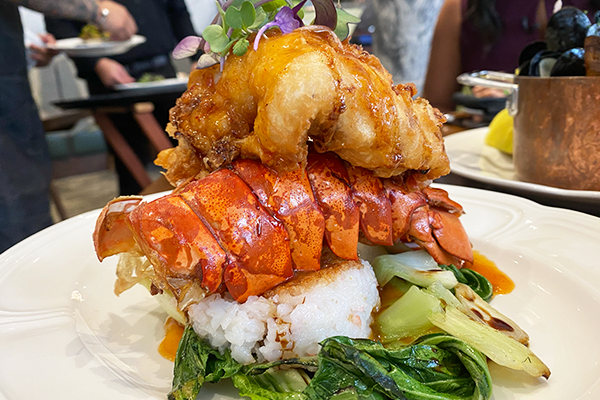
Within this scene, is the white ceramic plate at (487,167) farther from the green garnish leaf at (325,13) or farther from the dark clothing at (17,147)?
the dark clothing at (17,147)

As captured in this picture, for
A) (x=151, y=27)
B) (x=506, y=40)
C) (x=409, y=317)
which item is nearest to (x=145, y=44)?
(x=151, y=27)

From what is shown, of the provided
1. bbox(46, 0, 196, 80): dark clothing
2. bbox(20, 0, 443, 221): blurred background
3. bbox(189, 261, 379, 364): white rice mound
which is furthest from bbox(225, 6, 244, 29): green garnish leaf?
bbox(46, 0, 196, 80): dark clothing

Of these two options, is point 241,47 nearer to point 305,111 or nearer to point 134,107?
point 305,111

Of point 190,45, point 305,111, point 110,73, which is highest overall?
point 190,45

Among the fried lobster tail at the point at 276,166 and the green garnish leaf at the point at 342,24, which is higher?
the green garnish leaf at the point at 342,24

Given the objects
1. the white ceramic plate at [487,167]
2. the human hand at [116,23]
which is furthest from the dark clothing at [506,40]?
the human hand at [116,23]

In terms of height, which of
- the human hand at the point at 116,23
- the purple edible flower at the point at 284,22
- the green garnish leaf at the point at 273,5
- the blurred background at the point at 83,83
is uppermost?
the green garnish leaf at the point at 273,5

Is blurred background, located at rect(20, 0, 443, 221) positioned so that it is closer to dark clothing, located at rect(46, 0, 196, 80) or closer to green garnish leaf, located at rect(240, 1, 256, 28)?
dark clothing, located at rect(46, 0, 196, 80)

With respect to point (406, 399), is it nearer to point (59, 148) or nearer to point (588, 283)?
point (588, 283)
